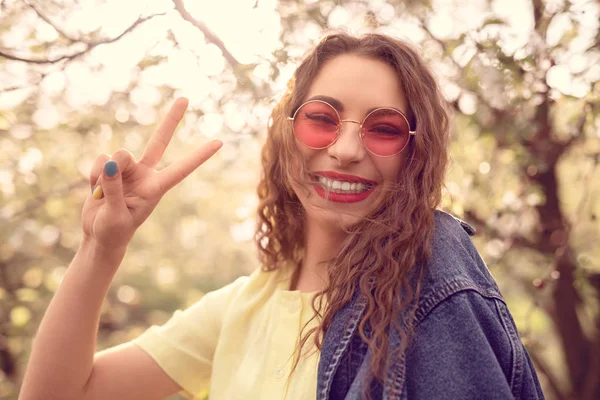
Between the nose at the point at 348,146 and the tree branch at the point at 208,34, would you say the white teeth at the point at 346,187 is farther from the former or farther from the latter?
the tree branch at the point at 208,34

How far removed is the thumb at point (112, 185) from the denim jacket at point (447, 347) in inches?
26.5

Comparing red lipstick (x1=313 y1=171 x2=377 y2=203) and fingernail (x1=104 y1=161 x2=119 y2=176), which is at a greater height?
fingernail (x1=104 y1=161 x2=119 y2=176)

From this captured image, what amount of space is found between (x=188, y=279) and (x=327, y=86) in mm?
6470

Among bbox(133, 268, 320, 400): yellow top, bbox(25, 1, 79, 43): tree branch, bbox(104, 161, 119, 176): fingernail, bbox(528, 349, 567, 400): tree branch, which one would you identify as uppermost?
bbox(25, 1, 79, 43): tree branch

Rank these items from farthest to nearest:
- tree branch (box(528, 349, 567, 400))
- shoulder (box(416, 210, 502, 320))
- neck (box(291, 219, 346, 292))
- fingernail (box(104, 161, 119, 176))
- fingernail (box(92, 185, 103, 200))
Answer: tree branch (box(528, 349, 567, 400))
neck (box(291, 219, 346, 292))
fingernail (box(92, 185, 103, 200))
fingernail (box(104, 161, 119, 176))
shoulder (box(416, 210, 502, 320))

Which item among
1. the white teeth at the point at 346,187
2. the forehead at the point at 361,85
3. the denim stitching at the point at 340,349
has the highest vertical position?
the forehead at the point at 361,85

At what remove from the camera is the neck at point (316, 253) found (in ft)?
5.76

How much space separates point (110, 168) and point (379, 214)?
75cm

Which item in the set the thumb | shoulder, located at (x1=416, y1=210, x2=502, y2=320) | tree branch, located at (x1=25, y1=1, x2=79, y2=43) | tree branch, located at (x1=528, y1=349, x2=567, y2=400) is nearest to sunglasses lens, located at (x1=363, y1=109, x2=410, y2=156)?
shoulder, located at (x1=416, y1=210, x2=502, y2=320)

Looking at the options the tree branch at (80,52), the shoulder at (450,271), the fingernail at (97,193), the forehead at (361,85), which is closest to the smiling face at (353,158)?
the forehead at (361,85)

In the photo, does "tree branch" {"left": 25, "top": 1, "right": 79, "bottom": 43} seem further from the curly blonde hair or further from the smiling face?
the smiling face

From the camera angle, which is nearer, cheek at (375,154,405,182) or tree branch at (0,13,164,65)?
cheek at (375,154,405,182)

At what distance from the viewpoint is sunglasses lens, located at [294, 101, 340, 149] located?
1649 millimetres

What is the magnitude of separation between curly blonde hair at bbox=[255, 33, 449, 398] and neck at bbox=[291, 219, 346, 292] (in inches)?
2.0
